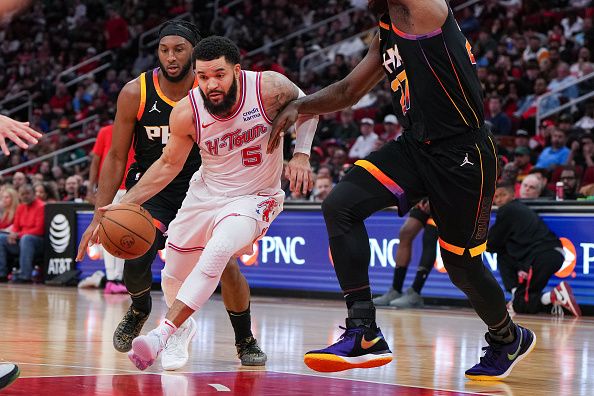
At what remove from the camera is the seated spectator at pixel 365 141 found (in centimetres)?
1552

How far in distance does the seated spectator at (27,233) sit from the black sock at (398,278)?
6283 mm

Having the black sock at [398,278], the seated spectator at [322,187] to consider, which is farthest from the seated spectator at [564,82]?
the black sock at [398,278]

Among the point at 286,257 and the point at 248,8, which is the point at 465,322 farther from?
the point at 248,8

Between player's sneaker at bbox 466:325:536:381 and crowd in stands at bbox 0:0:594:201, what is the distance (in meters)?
6.04

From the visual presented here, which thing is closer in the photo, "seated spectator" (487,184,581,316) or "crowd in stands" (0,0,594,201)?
"seated spectator" (487,184,581,316)

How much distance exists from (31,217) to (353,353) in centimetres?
1129

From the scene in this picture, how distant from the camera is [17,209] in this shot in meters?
15.8

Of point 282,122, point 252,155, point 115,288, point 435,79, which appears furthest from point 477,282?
point 115,288


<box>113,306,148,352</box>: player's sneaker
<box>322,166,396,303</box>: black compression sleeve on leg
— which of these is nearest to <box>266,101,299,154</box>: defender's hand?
<box>322,166,396,303</box>: black compression sleeve on leg

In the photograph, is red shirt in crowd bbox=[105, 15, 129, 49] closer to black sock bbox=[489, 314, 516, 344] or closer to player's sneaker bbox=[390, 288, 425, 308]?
player's sneaker bbox=[390, 288, 425, 308]

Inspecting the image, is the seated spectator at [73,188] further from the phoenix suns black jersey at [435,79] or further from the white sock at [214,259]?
the phoenix suns black jersey at [435,79]

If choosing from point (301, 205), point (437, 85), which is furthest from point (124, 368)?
point (301, 205)

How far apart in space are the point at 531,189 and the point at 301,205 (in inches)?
110

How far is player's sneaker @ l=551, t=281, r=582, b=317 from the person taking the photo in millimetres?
10625
